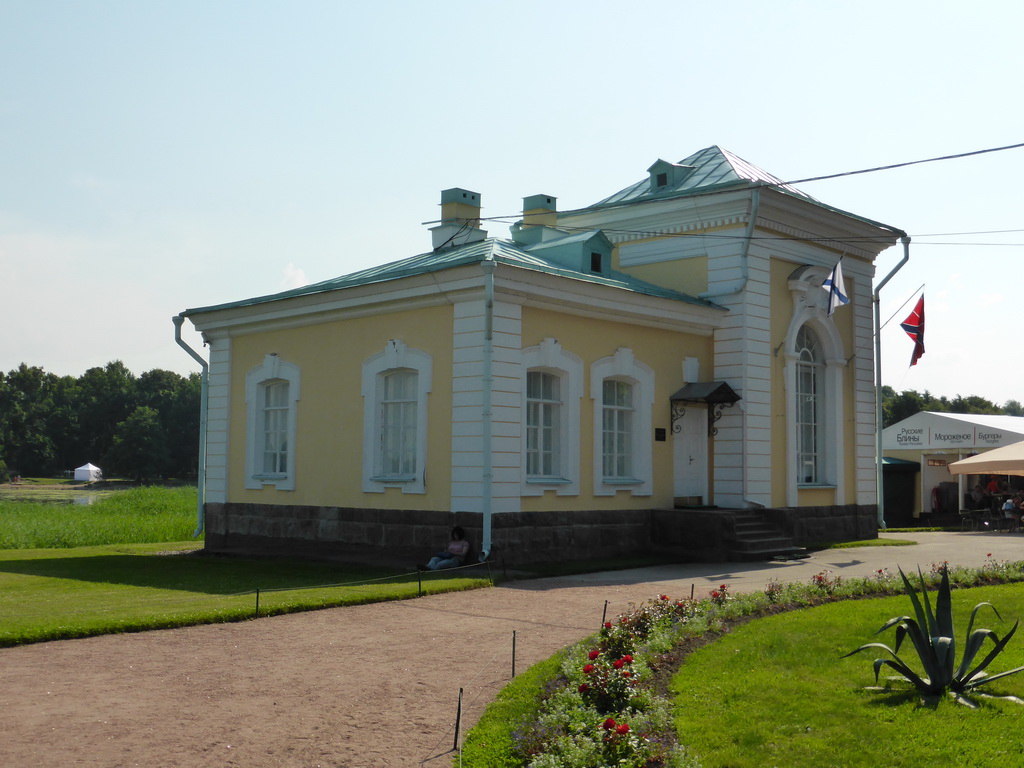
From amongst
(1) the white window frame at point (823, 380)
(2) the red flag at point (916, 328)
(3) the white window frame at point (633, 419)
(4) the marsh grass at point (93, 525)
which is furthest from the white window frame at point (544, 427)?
(4) the marsh grass at point (93, 525)

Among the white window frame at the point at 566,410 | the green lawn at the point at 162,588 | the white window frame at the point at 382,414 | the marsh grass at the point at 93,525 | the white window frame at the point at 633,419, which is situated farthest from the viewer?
the marsh grass at the point at 93,525

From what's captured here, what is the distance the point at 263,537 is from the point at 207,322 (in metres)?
4.16

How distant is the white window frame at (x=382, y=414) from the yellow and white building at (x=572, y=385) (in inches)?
1.3

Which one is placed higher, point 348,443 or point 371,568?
point 348,443

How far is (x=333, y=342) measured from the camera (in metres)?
17.0

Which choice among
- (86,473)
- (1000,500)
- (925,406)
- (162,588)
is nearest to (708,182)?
(162,588)

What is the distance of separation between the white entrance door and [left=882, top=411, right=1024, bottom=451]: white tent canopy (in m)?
12.9

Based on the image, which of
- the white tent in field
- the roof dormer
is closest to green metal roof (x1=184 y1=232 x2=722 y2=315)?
the roof dormer

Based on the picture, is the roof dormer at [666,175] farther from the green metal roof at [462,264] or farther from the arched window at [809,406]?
the arched window at [809,406]

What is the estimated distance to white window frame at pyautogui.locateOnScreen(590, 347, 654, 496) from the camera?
636 inches

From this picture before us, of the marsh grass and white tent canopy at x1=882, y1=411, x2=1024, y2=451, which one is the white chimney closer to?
the marsh grass

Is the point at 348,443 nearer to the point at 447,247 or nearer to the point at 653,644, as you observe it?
the point at 447,247

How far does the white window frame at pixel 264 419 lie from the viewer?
57.5 ft

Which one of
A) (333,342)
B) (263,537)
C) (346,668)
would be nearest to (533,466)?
(333,342)
